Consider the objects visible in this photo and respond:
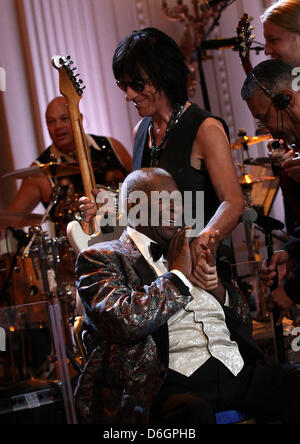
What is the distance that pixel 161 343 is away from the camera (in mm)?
2189

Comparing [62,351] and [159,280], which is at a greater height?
[159,280]

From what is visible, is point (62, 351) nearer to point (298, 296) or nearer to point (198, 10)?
point (298, 296)

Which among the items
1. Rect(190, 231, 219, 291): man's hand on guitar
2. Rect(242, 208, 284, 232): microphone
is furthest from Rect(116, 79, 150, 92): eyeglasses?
Rect(190, 231, 219, 291): man's hand on guitar

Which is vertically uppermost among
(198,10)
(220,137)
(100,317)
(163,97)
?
(198,10)

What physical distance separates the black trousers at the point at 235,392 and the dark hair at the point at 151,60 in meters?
1.15

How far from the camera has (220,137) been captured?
8.47ft

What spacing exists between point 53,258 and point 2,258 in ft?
2.32

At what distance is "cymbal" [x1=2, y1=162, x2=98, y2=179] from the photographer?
4.48 metres

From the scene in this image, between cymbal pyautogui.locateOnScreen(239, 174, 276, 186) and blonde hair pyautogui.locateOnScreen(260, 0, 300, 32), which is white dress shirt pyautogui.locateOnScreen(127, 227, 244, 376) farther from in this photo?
cymbal pyautogui.locateOnScreen(239, 174, 276, 186)

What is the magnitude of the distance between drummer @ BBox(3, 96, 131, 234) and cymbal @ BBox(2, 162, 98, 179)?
106 mm

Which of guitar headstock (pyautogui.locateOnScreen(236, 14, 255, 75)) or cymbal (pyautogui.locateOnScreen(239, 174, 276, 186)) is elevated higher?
guitar headstock (pyautogui.locateOnScreen(236, 14, 255, 75))

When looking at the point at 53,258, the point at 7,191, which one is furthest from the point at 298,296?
the point at 7,191

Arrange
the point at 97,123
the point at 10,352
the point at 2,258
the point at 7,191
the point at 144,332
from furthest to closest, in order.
→ the point at 7,191 < the point at 97,123 < the point at 2,258 < the point at 10,352 < the point at 144,332

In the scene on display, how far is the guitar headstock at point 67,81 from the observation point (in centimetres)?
300
